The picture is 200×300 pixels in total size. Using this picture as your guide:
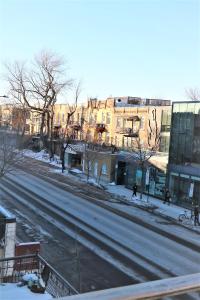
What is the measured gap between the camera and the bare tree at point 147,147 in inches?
1291

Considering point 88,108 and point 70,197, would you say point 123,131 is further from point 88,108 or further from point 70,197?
point 70,197

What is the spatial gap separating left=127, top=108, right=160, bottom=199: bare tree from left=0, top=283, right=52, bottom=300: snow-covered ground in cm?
2260

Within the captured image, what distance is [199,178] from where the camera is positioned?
90.4 ft

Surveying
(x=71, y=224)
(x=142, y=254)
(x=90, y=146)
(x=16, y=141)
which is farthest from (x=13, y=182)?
(x=142, y=254)

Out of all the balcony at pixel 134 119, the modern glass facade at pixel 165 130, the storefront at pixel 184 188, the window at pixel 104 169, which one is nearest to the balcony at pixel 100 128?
the balcony at pixel 134 119

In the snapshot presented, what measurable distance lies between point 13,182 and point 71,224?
553 inches

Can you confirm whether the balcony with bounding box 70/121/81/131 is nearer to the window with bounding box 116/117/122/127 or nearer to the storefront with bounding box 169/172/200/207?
the window with bounding box 116/117/122/127

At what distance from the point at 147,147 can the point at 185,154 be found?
7908 millimetres

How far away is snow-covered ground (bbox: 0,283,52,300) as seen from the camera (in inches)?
308

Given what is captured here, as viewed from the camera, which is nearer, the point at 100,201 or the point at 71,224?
the point at 71,224

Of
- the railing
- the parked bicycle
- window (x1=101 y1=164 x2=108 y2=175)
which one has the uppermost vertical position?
the railing

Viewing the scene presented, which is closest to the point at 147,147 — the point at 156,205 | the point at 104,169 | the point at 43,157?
the point at 104,169

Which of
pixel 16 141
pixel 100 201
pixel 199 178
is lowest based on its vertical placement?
pixel 100 201

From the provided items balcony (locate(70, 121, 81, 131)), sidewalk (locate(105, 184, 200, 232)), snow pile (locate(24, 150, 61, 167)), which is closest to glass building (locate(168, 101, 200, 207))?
sidewalk (locate(105, 184, 200, 232))
